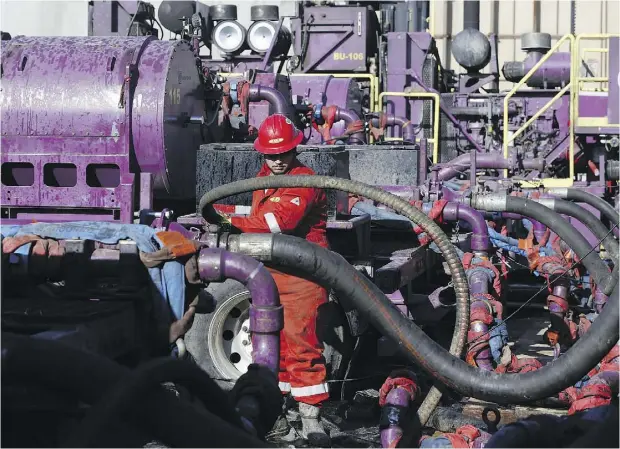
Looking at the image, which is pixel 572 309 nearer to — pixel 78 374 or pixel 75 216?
pixel 75 216

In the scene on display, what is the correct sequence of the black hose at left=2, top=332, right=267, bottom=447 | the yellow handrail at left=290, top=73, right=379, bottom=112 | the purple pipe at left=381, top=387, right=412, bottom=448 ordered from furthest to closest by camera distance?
the yellow handrail at left=290, top=73, right=379, bottom=112 → the purple pipe at left=381, top=387, right=412, bottom=448 → the black hose at left=2, top=332, right=267, bottom=447

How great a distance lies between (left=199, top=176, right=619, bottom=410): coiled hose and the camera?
155 inches

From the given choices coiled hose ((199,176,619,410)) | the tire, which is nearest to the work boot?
the tire

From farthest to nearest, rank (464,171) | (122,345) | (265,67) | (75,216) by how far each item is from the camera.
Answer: (265,67) → (464,171) → (75,216) → (122,345)

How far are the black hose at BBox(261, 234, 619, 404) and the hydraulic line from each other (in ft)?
11.6

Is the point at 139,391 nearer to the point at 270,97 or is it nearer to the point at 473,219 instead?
the point at 473,219

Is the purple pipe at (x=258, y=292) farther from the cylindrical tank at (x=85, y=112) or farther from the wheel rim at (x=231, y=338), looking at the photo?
the cylindrical tank at (x=85, y=112)

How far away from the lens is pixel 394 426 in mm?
5016

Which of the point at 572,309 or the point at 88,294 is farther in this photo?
the point at 572,309

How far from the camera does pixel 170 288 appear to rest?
425 cm

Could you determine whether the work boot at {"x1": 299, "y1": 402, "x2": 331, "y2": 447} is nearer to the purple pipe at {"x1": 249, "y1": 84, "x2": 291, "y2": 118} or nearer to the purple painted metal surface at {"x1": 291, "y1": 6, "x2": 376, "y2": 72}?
the purple pipe at {"x1": 249, "y1": 84, "x2": 291, "y2": 118}

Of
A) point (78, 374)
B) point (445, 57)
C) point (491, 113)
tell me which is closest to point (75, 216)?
point (78, 374)

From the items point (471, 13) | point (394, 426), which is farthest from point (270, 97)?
point (471, 13)

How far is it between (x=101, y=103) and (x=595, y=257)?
3741mm
